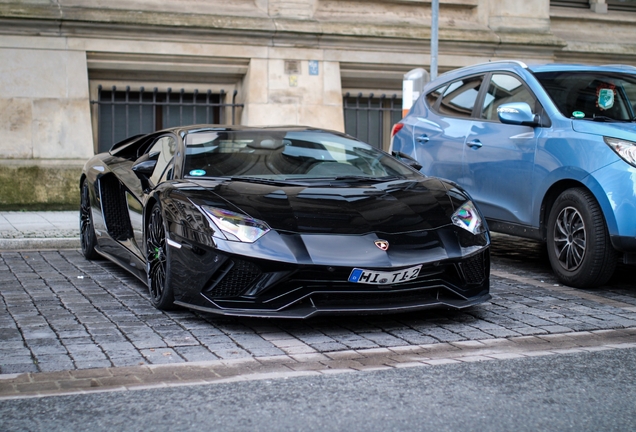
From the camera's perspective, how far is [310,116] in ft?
45.7

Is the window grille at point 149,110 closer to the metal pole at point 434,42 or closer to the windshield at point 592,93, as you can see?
the metal pole at point 434,42

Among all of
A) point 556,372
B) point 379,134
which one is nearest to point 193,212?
point 556,372

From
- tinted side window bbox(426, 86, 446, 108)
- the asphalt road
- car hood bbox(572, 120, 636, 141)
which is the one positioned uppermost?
tinted side window bbox(426, 86, 446, 108)

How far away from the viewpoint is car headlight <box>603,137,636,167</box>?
6.36 metres

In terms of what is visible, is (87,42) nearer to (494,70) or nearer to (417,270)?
(494,70)

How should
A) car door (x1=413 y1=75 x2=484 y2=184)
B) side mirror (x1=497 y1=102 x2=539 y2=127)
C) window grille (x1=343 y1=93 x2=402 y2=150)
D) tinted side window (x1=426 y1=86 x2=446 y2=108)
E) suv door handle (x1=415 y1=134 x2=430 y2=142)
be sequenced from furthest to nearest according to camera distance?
1. window grille (x1=343 y1=93 x2=402 y2=150)
2. tinted side window (x1=426 y1=86 x2=446 y2=108)
3. suv door handle (x1=415 y1=134 x2=430 y2=142)
4. car door (x1=413 y1=75 x2=484 y2=184)
5. side mirror (x1=497 y1=102 x2=539 y2=127)

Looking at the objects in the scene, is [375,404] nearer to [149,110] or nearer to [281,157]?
[281,157]

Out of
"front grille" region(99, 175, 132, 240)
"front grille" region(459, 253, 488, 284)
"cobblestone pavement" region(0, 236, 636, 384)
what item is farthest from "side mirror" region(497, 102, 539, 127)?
"front grille" region(99, 175, 132, 240)

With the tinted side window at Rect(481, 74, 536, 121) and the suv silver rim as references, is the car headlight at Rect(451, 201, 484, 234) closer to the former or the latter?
the suv silver rim

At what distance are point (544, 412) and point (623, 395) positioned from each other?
0.49 meters

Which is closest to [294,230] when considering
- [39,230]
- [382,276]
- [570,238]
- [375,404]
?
[382,276]

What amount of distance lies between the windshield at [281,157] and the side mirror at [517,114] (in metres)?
1.15

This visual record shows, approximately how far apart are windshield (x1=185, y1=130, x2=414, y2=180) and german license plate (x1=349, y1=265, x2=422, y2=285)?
123 centimetres

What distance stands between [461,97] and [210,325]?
4.07m
